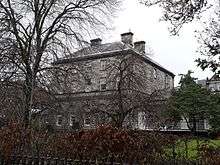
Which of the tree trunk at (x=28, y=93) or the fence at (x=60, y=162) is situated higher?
the tree trunk at (x=28, y=93)

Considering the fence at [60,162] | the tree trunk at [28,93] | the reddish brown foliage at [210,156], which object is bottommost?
the fence at [60,162]

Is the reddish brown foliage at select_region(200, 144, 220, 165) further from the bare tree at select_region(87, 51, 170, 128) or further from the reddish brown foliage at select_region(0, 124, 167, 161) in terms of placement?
the bare tree at select_region(87, 51, 170, 128)

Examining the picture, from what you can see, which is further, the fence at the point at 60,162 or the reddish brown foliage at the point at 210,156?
the fence at the point at 60,162

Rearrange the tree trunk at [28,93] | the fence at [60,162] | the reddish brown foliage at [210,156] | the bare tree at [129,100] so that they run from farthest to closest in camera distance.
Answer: the bare tree at [129,100] → the tree trunk at [28,93] → the fence at [60,162] → the reddish brown foliage at [210,156]

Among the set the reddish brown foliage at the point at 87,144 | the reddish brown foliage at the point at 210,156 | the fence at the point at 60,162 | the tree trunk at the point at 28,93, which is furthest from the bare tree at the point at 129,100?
the reddish brown foliage at the point at 210,156

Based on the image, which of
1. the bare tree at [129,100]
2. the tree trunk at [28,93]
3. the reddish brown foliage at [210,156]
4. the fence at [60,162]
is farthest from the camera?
the bare tree at [129,100]

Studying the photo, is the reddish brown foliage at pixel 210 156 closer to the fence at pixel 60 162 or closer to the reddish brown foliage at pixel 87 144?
the fence at pixel 60 162

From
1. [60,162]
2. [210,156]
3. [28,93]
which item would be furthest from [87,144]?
[28,93]

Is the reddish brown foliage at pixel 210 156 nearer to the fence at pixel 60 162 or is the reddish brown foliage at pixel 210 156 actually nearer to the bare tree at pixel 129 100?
the fence at pixel 60 162

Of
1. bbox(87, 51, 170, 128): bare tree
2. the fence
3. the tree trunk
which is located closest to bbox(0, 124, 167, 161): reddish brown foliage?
the fence

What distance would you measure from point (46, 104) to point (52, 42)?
14.2 feet

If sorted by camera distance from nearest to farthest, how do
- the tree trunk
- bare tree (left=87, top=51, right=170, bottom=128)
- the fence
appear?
1. the fence
2. the tree trunk
3. bare tree (left=87, top=51, right=170, bottom=128)

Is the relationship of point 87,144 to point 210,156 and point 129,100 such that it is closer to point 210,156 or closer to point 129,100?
point 210,156

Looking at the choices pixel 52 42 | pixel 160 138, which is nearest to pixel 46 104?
pixel 52 42
